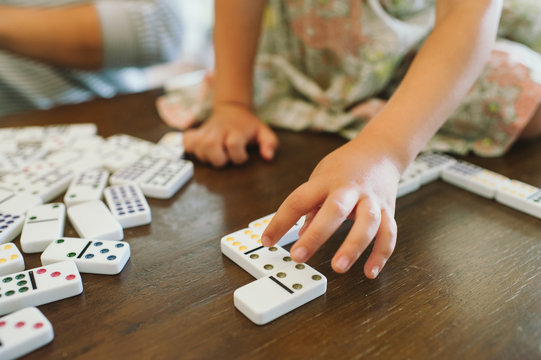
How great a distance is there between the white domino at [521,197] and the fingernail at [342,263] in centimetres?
42

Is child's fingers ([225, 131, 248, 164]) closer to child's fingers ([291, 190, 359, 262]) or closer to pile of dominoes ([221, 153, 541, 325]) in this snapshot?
pile of dominoes ([221, 153, 541, 325])

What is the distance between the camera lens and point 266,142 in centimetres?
101

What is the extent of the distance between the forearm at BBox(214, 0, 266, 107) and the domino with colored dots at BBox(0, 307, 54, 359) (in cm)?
69

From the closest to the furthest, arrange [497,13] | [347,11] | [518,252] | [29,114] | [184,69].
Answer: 1. [518,252]
2. [497,13]
3. [347,11]
4. [29,114]
5. [184,69]

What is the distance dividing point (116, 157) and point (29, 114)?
1.47ft

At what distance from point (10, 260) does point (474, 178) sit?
2.51 ft

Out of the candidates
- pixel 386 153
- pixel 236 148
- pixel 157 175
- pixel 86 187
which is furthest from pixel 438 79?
pixel 86 187

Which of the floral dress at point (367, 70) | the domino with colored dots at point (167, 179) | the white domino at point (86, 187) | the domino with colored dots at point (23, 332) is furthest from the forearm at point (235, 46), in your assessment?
the domino with colored dots at point (23, 332)

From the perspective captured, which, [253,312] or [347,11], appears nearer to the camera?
[253,312]

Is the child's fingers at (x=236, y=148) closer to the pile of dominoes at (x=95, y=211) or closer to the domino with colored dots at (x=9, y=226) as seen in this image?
the pile of dominoes at (x=95, y=211)

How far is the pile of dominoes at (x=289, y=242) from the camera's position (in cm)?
54

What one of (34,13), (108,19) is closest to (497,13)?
(108,19)

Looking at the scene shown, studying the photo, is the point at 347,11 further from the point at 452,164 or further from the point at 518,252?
the point at 518,252

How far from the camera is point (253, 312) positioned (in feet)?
1.73
